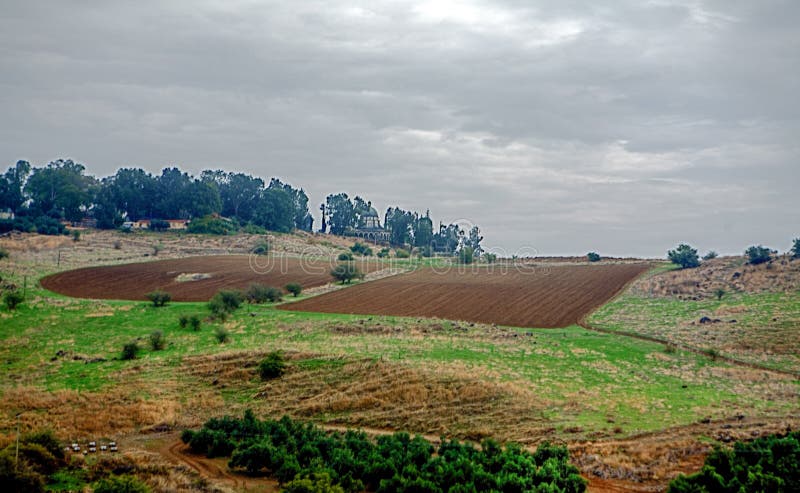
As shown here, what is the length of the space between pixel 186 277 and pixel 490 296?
3714cm

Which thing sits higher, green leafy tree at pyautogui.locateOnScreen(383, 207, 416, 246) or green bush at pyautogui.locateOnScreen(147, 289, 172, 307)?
green leafy tree at pyautogui.locateOnScreen(383, 207, 416, 246)

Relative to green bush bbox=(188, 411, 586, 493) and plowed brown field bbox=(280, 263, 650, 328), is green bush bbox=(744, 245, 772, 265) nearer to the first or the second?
plowed brown field bbox=(280, 263, 650, 328)

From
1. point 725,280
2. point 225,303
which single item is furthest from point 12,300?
point 725,280

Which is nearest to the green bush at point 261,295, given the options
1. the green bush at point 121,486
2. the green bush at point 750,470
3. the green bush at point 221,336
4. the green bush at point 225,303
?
the green bush at point 225,303

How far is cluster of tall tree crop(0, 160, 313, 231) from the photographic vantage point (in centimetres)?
11331

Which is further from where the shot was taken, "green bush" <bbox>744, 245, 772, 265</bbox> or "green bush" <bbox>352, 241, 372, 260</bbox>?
"green bush" <bbox>352, 241, 372, 260</bbox>

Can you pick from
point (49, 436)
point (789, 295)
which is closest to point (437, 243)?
point (789, 295)

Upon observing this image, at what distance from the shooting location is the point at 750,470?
1684cm

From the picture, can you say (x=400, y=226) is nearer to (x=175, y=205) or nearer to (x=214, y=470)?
(x=175, y=205)

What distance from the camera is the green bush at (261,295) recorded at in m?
55.1

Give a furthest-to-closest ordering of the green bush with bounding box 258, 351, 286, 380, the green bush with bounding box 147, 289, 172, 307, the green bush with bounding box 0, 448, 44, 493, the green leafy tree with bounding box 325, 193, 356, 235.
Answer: the green leafy tree with bounding box 325, 193, 356, 235 → the green bush with bounding box 147, 289, 172, 307 → the green bush with bounding box 258, 351, 286, 380 → the green bush with bounding box 0, 448, 44, 493

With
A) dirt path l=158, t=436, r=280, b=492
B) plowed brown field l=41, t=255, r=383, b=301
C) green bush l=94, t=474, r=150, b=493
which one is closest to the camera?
green bush l=94, t=474, r=150, b=493

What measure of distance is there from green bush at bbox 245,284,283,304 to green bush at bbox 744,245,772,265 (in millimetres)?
54421

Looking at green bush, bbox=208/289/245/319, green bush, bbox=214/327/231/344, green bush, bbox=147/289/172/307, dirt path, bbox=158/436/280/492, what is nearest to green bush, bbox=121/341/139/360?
green bush, bbox=214/327/231/344
